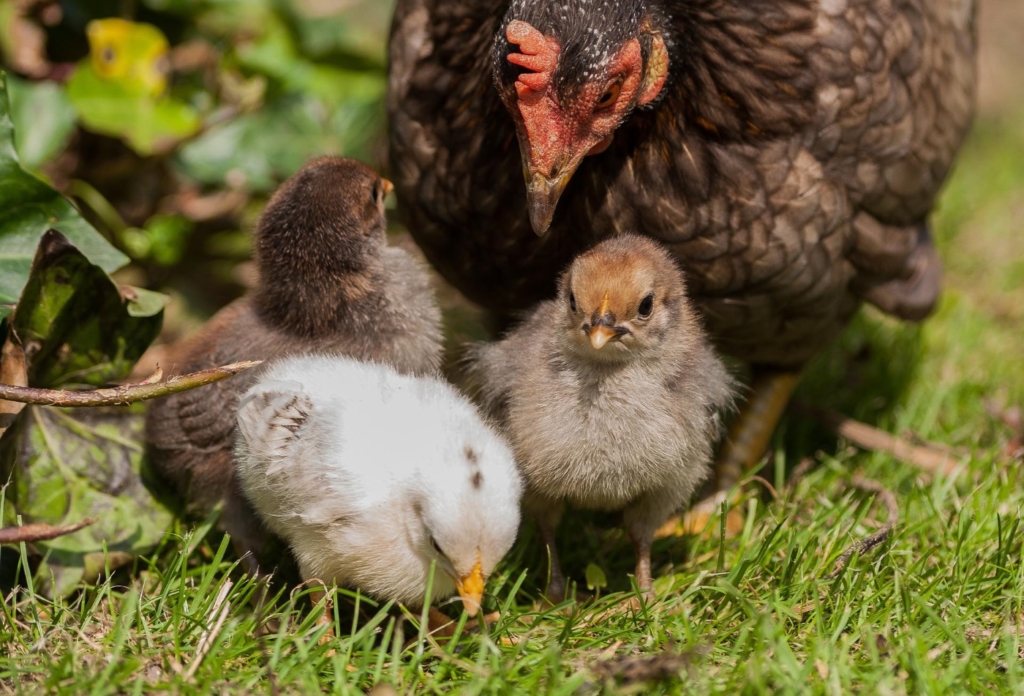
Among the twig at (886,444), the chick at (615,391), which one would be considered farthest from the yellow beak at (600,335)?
the twig at (886,444)

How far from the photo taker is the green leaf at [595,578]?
9.07 feet

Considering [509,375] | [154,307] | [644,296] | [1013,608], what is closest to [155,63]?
[154,307]

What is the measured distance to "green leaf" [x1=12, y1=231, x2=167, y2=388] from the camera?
8.82 feet

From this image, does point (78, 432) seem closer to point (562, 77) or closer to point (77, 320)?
point (77, 320)

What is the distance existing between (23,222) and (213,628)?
4.04 feet

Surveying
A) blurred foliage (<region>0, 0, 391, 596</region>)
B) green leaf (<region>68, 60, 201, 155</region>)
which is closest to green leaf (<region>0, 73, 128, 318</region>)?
blurred foliage (<region>0, 0, 391, 596</region>)

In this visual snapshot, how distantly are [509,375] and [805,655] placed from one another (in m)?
0.96

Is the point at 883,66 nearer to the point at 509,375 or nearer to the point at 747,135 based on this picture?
the point at 747,135

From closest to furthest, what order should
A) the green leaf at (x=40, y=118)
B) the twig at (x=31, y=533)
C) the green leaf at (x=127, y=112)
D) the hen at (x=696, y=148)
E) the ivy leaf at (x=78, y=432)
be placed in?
1. the twig at (x=31, y=533)
2. the hen at (x=696, y=148)
3. the ivy leaf at (x=78, y=432)
4. the green leaf at (x=40, y=118)
5. the green leaf at (x=127, y=112)

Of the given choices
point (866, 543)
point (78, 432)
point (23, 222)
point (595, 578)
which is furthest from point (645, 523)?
→ point (23, 222)

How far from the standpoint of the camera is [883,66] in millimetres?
2938

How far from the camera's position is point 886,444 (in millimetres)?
3492

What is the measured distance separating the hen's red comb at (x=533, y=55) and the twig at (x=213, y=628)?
1.31 metres

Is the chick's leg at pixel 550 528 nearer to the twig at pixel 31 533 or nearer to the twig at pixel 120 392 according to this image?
the twig at pixel 120 392
